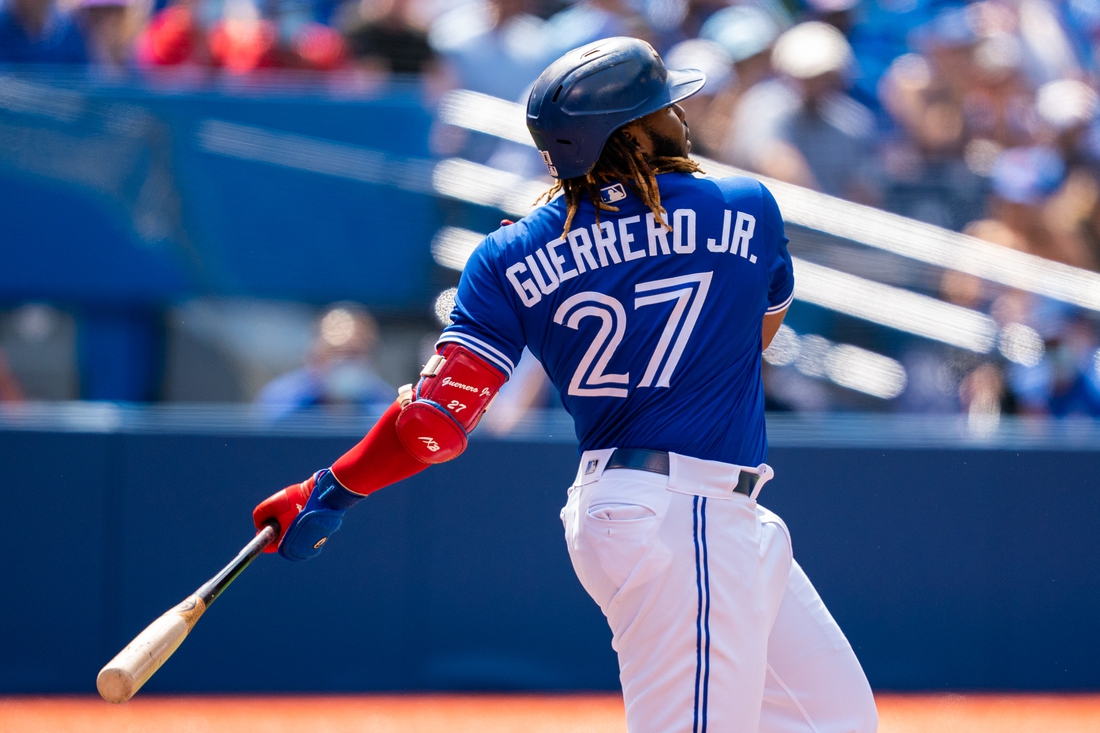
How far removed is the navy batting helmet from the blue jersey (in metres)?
0.11

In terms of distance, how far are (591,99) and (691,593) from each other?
1.02m

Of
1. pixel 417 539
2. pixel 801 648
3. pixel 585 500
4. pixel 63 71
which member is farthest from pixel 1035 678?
pixel 63 71

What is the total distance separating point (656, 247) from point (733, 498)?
535 millimetres

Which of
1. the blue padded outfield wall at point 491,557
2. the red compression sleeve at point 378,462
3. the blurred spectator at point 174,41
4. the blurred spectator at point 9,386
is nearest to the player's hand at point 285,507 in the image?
the red compression sleeve at point 378,462

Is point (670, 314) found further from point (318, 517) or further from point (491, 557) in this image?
point (491, 557)

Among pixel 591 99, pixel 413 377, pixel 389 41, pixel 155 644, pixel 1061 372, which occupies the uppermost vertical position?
pixel 591 99

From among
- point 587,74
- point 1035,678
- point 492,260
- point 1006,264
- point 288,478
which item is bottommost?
point 1035,678

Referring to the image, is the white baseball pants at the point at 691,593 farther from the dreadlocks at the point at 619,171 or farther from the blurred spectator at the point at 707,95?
the blurred spectator at the point at 707,95

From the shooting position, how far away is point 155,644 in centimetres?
248

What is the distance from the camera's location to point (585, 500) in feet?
8.21

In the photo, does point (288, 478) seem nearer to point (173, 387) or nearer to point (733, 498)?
point (173, 387)

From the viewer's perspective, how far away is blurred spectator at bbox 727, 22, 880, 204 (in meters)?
6.18

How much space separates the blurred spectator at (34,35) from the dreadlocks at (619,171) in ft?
15.6

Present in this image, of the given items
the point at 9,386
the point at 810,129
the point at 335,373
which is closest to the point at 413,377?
the point at 335,373
